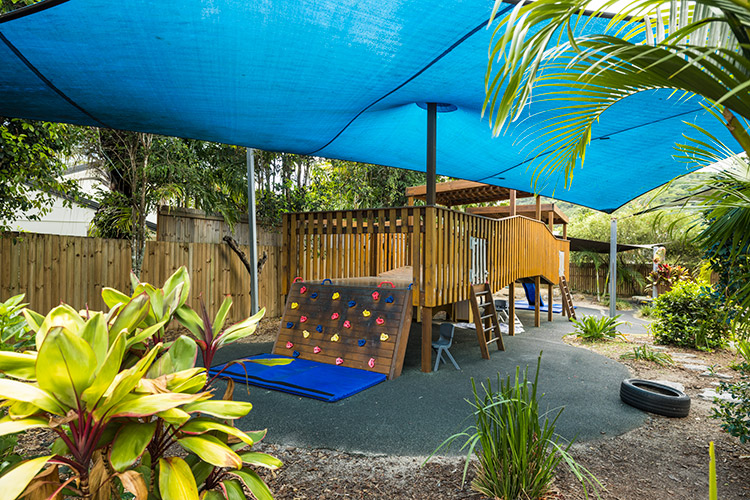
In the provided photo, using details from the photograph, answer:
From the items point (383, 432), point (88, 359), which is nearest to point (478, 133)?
point (383, 432)

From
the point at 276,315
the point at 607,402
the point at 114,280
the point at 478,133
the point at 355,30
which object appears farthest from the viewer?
the point at 276,315

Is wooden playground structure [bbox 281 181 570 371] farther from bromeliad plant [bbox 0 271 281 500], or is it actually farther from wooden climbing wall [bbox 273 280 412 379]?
bromeliad plant [bbox 0 271 281 500]

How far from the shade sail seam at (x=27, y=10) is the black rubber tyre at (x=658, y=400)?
5225 mm

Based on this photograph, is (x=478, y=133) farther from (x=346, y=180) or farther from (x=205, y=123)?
(x=346, y=180)

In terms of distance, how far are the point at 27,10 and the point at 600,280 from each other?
20.2 meters

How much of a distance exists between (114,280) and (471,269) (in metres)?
5.12

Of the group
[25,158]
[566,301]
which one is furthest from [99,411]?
[566,301]

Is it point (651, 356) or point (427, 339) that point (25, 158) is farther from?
point (651, 356)

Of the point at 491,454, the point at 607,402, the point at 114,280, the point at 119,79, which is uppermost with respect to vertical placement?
the point at 119,79

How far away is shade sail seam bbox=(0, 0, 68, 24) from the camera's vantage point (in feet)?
7.24

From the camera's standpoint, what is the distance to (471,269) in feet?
19.7

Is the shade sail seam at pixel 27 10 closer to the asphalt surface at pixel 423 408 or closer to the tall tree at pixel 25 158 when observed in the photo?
the tall tree at pixel 25 158

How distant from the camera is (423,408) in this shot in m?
3.69

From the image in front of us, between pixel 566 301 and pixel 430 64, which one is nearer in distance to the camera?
pixel 430 64
